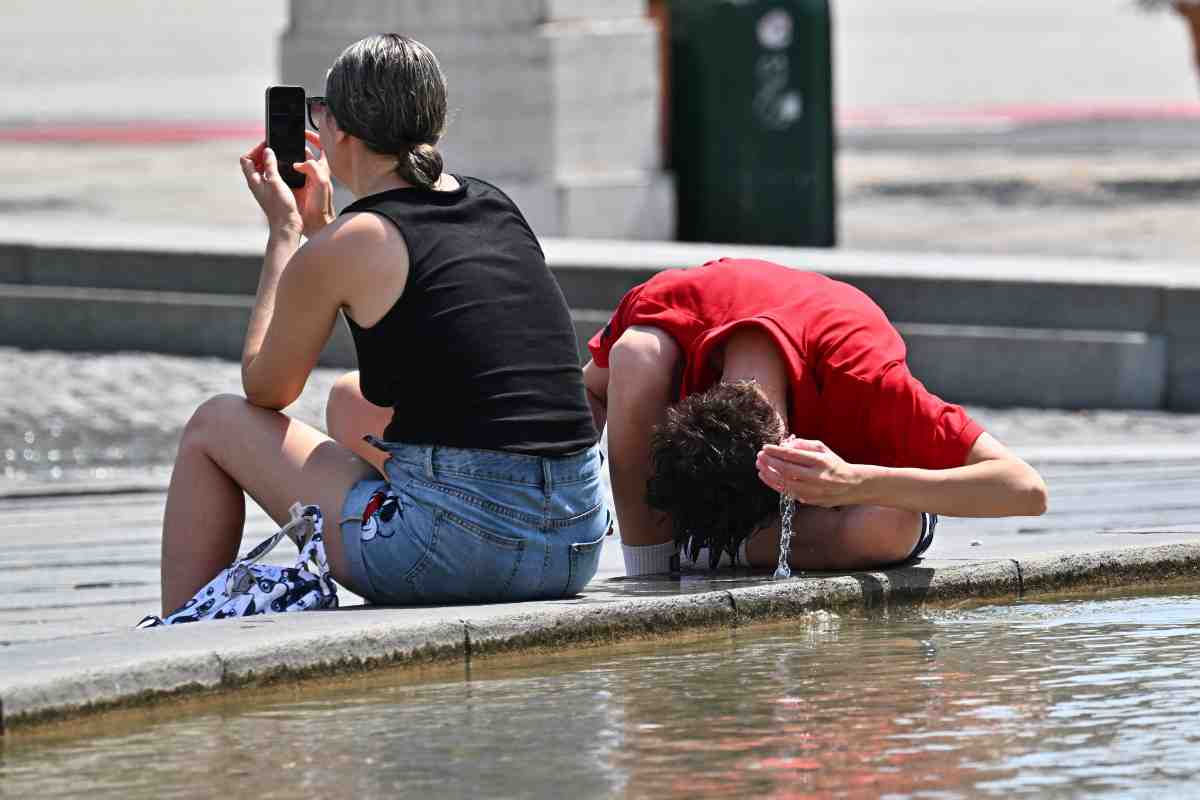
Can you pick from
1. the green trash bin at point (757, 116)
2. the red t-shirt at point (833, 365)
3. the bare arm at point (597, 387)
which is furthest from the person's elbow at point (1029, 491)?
the green trash bin at point (757, 116)

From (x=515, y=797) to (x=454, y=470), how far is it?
110cm

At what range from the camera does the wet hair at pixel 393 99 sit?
4457 mm

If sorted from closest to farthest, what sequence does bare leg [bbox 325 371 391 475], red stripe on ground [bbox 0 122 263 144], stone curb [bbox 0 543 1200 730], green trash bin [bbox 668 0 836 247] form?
1. stone curb [bbox 0 543 1200 730]
2. bare leg [bbox 325 371 391 475]
3. green trash bin [bbox 668 0 836 247]
4. red stripe on ground [bbox 0 122 263 144]

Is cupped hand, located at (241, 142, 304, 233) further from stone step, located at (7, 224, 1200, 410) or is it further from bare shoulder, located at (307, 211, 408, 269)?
stone step, located at (7, 224, 1200, 410)

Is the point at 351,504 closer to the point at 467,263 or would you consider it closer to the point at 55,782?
the point at 467,263

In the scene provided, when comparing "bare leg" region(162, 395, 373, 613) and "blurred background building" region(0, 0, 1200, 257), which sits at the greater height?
"blurred background building" region(0, 0, 1200, 257)

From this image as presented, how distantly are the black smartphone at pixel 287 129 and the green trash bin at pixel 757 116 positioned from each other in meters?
7.90

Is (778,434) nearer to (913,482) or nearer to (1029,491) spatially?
(913,482)

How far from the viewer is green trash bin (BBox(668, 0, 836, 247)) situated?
1273 cm

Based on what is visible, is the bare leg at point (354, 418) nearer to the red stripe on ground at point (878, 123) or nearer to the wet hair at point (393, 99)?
the wet hair at point (393, 99)

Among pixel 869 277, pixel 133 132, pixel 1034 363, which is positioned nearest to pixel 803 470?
pixel 1034 363

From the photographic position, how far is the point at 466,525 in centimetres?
446

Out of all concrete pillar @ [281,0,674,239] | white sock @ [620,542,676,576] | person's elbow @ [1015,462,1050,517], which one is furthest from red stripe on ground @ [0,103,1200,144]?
person's elbow @ [1015,462,1050,517]

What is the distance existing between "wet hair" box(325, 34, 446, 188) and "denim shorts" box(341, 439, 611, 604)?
22.3 inches
